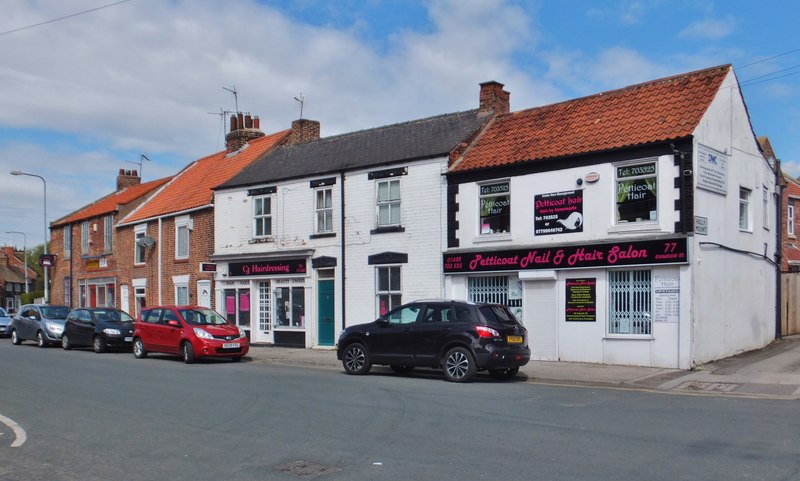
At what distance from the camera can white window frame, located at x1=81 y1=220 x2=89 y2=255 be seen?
39062mm

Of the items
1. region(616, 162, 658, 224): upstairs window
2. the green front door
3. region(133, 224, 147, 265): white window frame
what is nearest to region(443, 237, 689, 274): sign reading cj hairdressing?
region(616, 162, 658, 224): upstairs window

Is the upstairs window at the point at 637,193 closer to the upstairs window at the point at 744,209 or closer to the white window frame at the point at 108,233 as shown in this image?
the upstairs window at the point at 744,209

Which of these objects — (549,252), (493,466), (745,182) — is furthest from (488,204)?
(493,466)

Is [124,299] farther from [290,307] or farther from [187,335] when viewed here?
[187,335]

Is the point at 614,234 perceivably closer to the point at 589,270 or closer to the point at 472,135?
the point at 589,270

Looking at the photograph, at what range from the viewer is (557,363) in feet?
59.8

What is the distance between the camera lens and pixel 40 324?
27.9 m

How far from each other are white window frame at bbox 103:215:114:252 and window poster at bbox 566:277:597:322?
25399mm

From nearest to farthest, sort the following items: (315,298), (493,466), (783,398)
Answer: (493,466) → (783,398) → (315,298)

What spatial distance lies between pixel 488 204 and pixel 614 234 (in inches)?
152

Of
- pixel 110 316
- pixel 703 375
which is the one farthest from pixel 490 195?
pixel 110 316

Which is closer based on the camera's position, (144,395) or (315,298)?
(144,395)

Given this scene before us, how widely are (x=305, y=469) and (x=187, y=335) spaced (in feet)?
44.8

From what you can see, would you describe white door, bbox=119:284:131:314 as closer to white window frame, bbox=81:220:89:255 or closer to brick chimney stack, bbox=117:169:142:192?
white window frame, bbox=81:220:89:255
